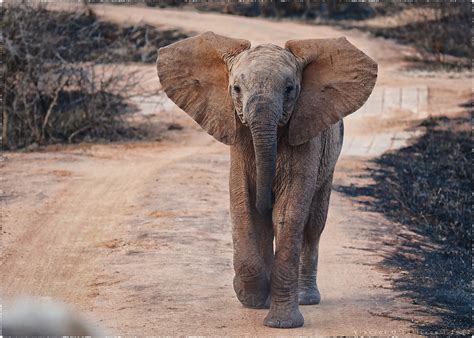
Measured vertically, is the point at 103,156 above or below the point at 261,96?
below

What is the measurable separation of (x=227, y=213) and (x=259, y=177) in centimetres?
459

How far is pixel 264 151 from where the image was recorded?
690 centimetres

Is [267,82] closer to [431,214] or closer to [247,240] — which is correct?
[247,240]

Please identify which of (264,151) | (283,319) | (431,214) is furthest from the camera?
(431,214)

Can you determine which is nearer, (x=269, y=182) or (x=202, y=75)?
(x=269, y=182)

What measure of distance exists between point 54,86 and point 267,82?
10.3 m

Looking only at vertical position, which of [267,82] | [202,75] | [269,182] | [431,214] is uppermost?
[267,82]

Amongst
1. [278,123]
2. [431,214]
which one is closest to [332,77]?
[278,123]

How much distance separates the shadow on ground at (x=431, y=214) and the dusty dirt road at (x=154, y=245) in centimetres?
20

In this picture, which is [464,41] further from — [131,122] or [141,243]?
[141,243]

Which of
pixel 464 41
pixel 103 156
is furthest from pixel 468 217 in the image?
pixel 464 41

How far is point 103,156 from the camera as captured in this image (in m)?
15.7

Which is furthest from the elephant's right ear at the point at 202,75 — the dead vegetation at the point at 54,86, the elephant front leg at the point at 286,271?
the dead vegetation at the point at 54,86

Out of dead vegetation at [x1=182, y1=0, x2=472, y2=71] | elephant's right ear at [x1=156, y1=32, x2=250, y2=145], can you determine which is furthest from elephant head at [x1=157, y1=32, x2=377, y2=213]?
dead vegetation at [x1=182, y1=0, x2=472, y2=71]
